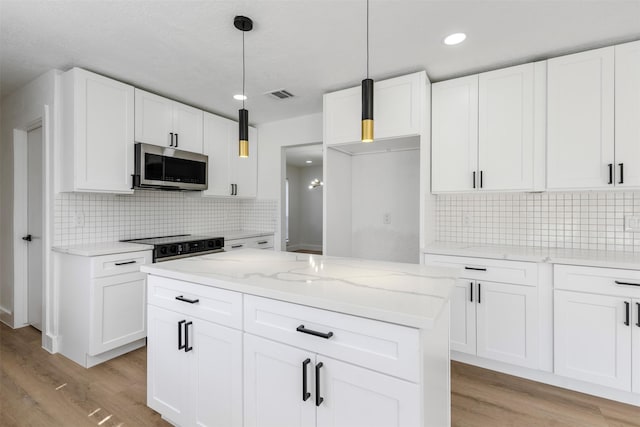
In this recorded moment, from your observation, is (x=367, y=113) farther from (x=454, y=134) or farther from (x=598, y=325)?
(x=598, y=325)

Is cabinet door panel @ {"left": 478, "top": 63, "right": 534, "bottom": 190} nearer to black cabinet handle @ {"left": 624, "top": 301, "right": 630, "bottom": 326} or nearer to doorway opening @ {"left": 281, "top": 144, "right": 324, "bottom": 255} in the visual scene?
black cabinet handle @ {"left": 624, "top": 301, "right": 630, "bottom": 326}

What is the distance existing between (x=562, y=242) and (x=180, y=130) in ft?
12.5

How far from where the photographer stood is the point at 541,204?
8.91ft

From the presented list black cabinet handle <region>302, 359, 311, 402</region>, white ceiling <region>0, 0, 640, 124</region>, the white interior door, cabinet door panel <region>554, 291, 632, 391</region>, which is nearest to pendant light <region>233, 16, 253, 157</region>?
white ceiling <region>0, 0, 640, 124</region>

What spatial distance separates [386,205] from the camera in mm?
3477

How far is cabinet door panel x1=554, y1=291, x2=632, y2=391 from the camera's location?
6.63 ft

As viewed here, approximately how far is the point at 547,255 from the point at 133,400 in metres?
3.02

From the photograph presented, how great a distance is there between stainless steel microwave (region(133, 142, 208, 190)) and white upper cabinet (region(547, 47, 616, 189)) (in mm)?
3301

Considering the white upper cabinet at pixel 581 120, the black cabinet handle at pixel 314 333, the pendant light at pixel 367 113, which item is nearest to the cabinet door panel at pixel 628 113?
the white upper cabinet at pixel 581 120

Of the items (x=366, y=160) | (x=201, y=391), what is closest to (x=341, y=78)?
(x=366, y=160)

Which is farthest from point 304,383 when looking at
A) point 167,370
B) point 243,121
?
point 243,121

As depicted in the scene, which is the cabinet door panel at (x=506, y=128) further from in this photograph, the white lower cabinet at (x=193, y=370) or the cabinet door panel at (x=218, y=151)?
the cabinet door panel at (x=218, y=151)

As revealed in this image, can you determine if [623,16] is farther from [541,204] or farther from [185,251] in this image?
[185,251]

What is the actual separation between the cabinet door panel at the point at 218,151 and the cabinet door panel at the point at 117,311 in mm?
1382
